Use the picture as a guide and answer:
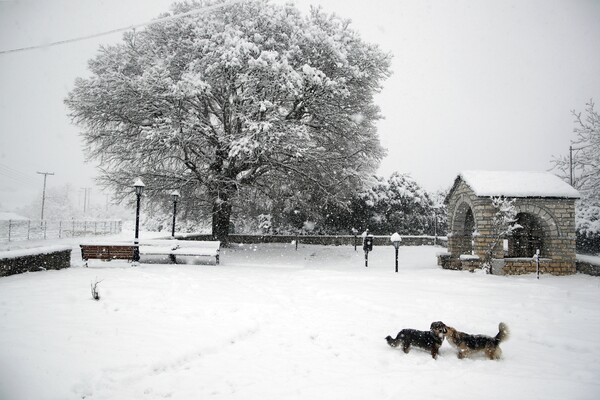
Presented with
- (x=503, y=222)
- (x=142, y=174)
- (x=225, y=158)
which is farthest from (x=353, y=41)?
(x=142, y=174)

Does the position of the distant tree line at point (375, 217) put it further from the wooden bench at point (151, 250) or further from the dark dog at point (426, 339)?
the dark dog at point (426, 339)

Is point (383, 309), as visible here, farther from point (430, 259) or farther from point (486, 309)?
point (430, 259)

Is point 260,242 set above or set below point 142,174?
below

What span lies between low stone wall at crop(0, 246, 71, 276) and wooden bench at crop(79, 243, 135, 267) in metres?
0.55

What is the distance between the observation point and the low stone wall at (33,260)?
31.7ft

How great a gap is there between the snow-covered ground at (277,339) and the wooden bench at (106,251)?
2530mm

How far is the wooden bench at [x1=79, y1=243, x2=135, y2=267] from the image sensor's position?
40.4ft

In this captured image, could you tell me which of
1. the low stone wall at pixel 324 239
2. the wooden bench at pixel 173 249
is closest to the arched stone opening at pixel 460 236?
the wooden bench at pixel 173 249

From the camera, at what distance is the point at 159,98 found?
16000mm

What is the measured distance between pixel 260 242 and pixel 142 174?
11000mm

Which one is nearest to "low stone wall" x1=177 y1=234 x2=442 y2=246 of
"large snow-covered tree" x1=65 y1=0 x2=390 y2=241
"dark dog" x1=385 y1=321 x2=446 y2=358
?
"large snow-covered tree" x1=65 y1=0 x2=390 y2=241

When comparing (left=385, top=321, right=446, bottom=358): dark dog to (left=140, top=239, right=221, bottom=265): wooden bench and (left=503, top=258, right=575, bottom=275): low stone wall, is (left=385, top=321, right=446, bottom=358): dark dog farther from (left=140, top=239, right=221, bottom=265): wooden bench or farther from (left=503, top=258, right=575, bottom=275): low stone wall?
(left=140, top=239, right=221, bottom=265): wooden bench

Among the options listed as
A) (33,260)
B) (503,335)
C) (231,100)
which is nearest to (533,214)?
(503,335)

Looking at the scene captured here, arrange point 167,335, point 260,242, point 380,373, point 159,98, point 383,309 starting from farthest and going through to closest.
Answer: point 260,242 → point 159,98 → point 383,309 → point 167,335 → point 380,373
